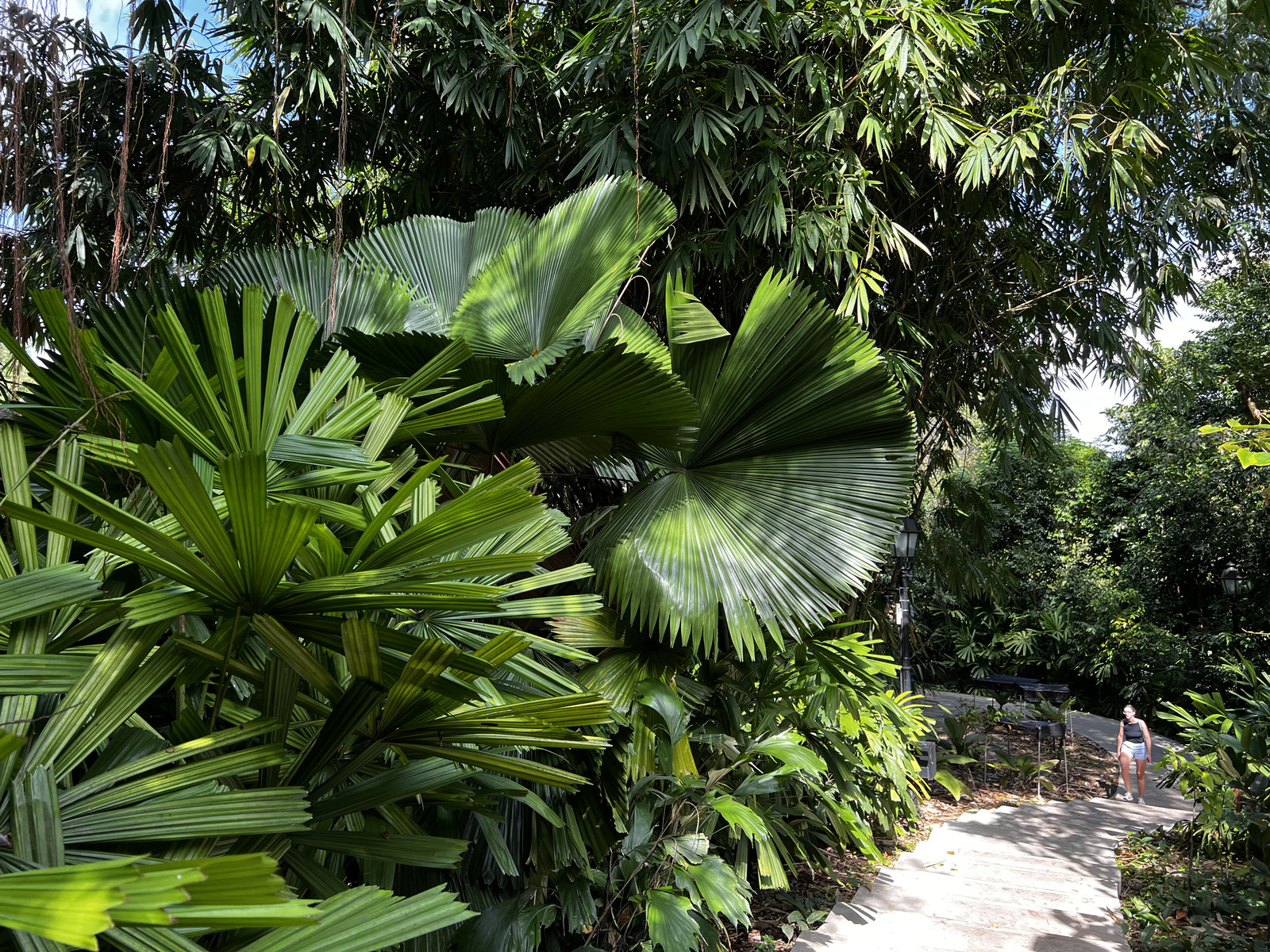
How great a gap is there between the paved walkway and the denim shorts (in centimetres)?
62

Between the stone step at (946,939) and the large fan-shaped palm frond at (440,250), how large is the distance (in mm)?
2656

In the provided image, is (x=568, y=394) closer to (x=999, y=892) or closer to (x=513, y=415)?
(x=513, y=415)

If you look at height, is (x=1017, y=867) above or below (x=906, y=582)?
below

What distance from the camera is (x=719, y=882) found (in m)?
1.88

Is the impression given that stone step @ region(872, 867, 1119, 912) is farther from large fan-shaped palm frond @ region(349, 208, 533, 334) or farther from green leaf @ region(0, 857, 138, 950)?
green leaf @ region(0, 857, 138, 950)

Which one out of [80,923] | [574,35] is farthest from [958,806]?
[80,923]

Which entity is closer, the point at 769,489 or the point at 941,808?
the point at 769,489

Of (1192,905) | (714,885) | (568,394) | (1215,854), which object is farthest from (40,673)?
(1215,854)

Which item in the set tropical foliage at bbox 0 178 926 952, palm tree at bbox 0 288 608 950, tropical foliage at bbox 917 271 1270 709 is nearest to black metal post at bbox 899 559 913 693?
tropical foliage at bbox 917 271 1270 709

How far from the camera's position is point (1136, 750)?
20.4 ft

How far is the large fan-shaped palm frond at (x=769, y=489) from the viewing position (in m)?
2.04

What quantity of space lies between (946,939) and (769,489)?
2155mm

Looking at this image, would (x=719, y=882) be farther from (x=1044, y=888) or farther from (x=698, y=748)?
(x=1044, y=888)

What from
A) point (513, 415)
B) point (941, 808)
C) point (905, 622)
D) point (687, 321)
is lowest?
point (941, 808)
